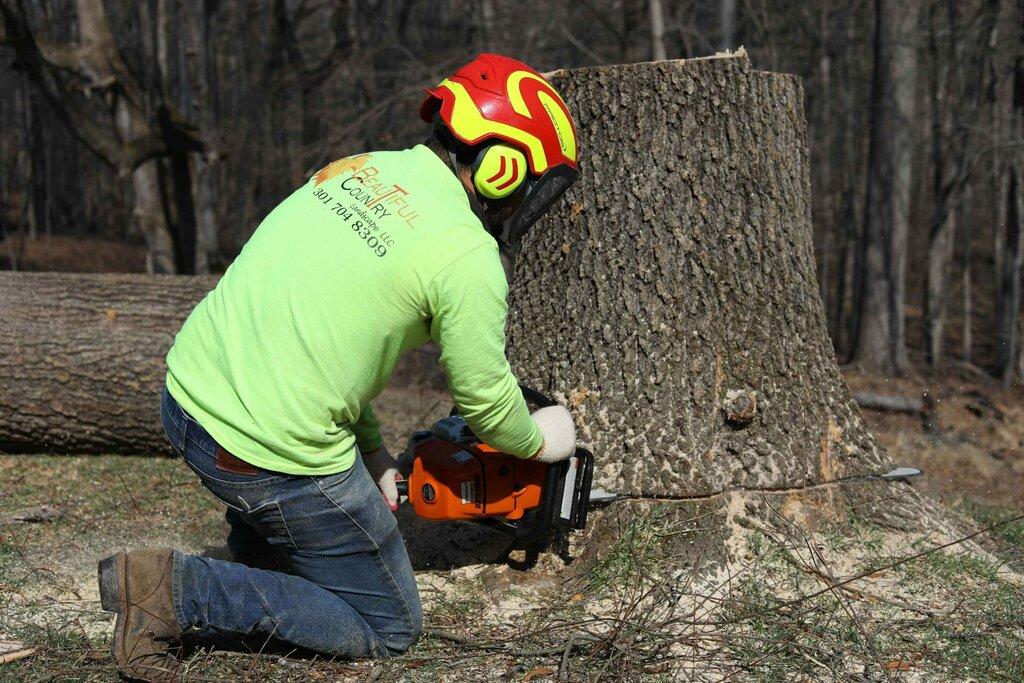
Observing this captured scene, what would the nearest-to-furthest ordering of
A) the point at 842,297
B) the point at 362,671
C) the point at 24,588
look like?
the point at 362,671, the point at 24,588, the point at 842,297

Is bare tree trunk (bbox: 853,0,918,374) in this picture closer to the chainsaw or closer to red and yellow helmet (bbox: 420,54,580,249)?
the chainsaw

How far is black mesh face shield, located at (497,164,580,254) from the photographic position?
2637mm

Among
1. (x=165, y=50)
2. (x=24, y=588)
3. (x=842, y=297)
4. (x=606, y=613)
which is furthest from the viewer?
(x=842, y=297)

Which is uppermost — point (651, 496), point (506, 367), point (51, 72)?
point (51, 72)

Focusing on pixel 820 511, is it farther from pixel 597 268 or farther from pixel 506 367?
pixel 506 367

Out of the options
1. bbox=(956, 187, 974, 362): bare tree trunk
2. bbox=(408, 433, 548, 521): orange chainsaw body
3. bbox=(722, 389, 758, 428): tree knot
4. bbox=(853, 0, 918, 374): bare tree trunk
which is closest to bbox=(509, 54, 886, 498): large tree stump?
bbox=(722, 389, 758, 428): tree knot

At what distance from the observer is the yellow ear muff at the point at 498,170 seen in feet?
8.27

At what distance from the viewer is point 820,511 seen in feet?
11.7

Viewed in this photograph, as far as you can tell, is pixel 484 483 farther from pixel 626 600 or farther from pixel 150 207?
pixel 150 207

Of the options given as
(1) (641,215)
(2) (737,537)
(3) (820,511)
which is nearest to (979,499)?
(3) (820,511)

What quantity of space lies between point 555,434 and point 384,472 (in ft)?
2.00

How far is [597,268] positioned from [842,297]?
40.7ft

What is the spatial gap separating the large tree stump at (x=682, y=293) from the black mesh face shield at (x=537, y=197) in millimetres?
845

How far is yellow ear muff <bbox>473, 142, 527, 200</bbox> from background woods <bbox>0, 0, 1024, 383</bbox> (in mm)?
1046
